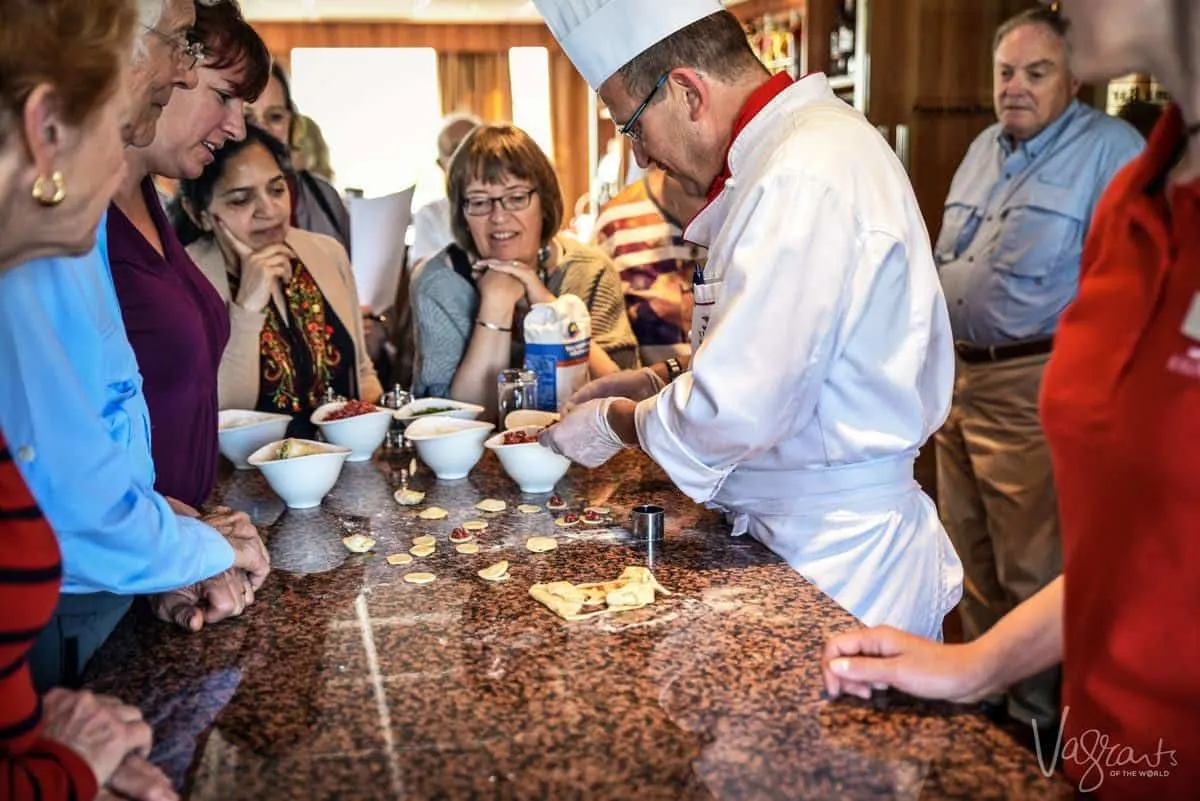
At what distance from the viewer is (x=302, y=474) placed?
Answer: 1593mm

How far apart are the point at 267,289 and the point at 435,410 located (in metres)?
0.48

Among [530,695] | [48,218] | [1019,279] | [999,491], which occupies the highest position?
[48,218]

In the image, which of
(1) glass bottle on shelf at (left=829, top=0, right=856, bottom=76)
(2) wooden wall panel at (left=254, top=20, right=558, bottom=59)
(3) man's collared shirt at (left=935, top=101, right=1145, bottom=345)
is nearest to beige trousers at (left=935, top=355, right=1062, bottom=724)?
(3) man's collared shirt at (left=935, top=101, right=1145, bottom=345)

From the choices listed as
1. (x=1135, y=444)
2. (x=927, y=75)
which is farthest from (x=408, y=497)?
(x=927, y=75)

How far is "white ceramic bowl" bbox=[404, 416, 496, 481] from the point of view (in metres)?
1.73

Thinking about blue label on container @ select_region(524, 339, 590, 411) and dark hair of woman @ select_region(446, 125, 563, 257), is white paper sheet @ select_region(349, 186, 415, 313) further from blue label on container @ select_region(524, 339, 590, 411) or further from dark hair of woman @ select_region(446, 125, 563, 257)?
blue label on container @ select_region(524, 339, 590, 411)

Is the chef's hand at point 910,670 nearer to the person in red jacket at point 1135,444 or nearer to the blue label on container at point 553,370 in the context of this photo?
the person in red jacket at point 1135,444

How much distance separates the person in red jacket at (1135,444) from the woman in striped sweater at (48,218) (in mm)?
763

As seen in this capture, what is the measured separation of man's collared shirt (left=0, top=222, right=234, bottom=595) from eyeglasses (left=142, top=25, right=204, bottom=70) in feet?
1.11

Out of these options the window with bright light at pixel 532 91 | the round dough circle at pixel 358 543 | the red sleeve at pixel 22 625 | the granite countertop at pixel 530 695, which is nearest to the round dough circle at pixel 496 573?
the granite countertop at pixel 530 695

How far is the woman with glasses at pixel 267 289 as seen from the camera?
7.11ft

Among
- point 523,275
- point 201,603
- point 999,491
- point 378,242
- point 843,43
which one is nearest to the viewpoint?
point 201,603

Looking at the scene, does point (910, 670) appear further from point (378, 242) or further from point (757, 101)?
point (378, 242)

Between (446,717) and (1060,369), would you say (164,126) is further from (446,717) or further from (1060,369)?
(1060,369)
